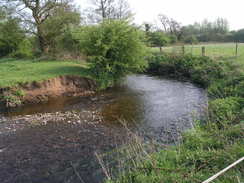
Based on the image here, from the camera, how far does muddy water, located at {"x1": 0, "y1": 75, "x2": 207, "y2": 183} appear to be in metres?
5.52

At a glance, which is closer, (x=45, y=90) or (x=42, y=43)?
(x=45, y=90)

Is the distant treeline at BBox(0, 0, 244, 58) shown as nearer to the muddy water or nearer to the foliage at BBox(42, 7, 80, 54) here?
the foliage at BBox(42, 7, 80, 54)

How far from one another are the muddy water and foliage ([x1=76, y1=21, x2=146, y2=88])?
223 centimetres

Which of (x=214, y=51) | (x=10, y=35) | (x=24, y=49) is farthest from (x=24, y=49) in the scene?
(x=214, y=51)

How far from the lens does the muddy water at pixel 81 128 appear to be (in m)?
5.52

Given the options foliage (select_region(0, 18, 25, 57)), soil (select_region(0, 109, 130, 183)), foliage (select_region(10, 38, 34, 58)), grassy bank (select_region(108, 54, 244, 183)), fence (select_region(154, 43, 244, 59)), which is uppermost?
foliage (select_region(0, 18, 25, 57))

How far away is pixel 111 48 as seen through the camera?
14.1m

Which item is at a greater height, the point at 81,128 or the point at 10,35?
the point at 10,35

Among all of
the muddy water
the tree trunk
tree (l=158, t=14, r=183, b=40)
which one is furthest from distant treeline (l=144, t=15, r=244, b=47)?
the muddy water

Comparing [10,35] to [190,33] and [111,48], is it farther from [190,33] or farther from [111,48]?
[190,33]

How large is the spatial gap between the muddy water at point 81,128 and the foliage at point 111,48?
2227 mm

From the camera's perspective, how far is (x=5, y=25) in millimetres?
23141

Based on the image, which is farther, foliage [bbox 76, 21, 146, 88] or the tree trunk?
the tree trunk

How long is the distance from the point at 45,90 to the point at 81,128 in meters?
6.41
